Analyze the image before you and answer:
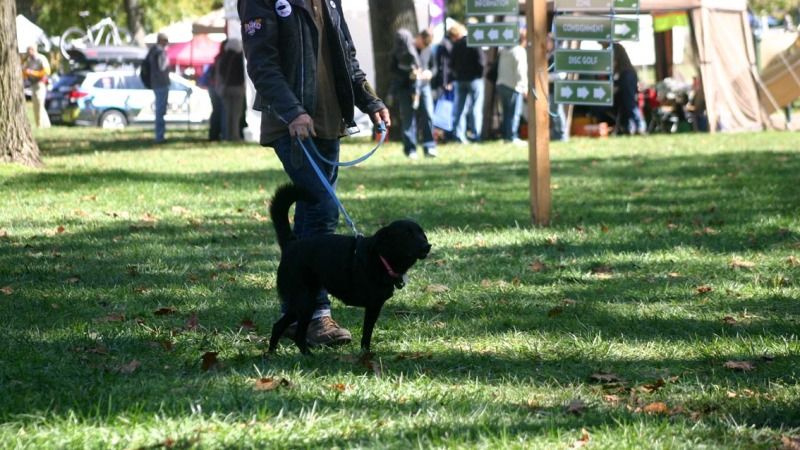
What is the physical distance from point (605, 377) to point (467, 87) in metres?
18.2

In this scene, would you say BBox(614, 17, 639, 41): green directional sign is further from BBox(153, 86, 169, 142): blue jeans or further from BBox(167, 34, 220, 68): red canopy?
BBox(167, 34, 220, 68): red canopy

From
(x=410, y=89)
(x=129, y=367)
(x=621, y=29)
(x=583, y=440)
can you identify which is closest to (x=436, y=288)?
(x=129, y=367)

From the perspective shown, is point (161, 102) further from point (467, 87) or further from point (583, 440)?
point (583, 440)

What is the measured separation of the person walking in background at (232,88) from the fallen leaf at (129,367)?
19442 mm

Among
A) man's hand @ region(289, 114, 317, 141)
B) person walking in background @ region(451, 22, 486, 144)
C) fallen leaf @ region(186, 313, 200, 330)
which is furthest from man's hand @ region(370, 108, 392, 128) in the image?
person walking in background @ region(451, 22, 486, 144)

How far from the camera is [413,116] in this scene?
64.0 feet

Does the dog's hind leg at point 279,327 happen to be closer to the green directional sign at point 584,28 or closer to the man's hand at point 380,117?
the man's hand at point 380,117

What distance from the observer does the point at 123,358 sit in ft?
18.9

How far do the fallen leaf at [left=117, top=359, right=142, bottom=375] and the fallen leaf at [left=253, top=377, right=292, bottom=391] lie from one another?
59 centimetres

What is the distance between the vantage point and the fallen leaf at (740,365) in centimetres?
567

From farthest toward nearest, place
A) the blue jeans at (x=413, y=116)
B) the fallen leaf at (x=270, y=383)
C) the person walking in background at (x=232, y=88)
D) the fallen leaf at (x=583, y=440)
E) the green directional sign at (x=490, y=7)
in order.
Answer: the person walking in background at (x=232, y=88)
the blue jeans at (x=413, y=116)
the green directional sign at (x=490, y=7)
the fallen leaf at (x=270, y=383)
the fallen leaf at (x=583, y=440)

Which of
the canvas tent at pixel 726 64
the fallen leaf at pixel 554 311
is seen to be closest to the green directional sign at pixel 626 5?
the fallen leaf at pixel 554 311

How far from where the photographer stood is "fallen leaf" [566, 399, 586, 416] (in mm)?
4844

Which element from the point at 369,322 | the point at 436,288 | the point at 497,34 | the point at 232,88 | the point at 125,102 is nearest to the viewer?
the point at 369,322
